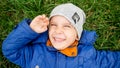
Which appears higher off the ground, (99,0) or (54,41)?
(99,0)

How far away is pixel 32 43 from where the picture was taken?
12.3 feet

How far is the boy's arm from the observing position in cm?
340

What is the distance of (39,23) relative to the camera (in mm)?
3449

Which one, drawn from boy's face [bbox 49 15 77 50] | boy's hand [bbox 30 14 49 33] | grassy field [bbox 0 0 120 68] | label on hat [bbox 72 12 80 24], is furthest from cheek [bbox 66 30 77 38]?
grassy field [bbox 0 0 120 68]

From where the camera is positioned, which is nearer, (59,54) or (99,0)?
(59,54)

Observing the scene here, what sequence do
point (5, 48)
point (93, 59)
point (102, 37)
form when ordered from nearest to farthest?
point (5, 48) < point (93, 59) < point (102, 37)

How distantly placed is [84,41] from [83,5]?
0.86 metres

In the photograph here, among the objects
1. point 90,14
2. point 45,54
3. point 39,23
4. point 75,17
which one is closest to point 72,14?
point 75,17

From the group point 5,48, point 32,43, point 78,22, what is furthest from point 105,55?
point 5,48

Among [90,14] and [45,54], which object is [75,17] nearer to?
[45,54]

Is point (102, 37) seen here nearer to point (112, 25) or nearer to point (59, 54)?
point (112, 25)

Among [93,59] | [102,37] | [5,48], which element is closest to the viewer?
[5,48]

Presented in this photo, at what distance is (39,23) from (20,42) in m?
0.27

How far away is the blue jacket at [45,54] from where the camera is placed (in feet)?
11.4
